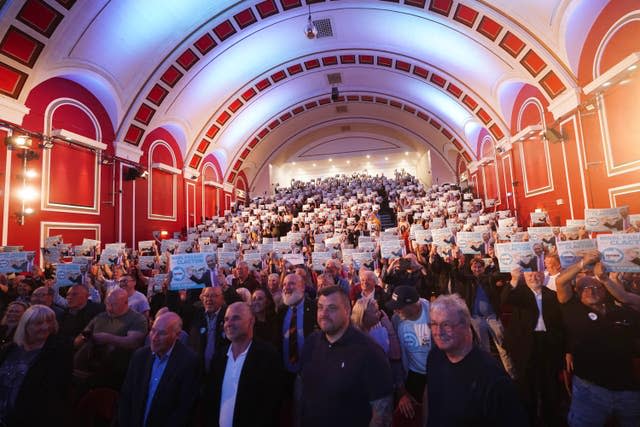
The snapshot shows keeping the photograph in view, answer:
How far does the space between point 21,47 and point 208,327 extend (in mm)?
10477

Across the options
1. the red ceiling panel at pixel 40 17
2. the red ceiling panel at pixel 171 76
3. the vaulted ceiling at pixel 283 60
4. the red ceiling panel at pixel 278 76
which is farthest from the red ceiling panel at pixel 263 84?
the red ceiling panel at pixel 40 17

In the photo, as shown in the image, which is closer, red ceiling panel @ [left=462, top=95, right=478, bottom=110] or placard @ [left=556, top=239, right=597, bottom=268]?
placard @ [left=556, top=239, right=597, bottom=268]

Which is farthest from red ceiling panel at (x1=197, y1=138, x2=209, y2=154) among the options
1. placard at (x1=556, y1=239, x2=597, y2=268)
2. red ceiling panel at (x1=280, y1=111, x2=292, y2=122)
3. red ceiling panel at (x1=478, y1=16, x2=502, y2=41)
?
placard at (x1=556, y1=239, x2=597, y2=268)

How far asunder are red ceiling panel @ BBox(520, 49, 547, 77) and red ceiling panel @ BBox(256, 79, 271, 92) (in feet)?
37.9

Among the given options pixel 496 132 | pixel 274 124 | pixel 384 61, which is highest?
pixel 384 61

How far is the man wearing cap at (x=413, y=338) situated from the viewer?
9.79ft

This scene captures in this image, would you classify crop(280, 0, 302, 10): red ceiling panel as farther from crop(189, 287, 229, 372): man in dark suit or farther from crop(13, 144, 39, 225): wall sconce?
crop(189, 287, 229, 372): man in dark suit

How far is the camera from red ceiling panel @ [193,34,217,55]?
13406 millimetres

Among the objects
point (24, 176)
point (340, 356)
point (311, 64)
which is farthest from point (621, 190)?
point (24, 176)

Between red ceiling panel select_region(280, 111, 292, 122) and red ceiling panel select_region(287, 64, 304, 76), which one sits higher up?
red ceiling panel select_region(287, 64, 304, 76)

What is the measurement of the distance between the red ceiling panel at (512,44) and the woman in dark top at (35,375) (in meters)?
13.8

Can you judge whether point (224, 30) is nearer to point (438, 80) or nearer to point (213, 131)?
point (213, 131)

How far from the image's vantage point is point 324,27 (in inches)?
602

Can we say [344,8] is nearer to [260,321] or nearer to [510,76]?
[510,76]
